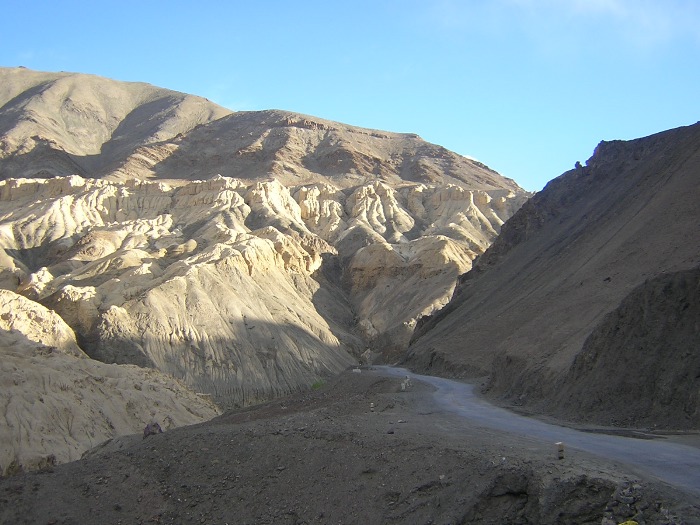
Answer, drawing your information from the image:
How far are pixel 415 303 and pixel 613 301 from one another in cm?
4773

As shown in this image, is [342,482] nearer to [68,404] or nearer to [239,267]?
[68,404]

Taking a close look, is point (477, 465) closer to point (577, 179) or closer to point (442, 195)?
point (577, 179)

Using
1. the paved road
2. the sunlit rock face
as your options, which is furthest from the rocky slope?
the paved road

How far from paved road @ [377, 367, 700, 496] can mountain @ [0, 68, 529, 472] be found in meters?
20.0

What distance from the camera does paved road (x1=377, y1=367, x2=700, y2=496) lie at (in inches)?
360

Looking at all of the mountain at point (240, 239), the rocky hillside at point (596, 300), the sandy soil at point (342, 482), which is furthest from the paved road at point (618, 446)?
the mountain at point (240, 239)

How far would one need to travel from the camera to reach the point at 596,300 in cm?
2536

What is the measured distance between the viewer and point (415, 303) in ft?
233

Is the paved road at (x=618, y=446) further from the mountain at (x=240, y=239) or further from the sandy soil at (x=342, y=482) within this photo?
the mountain at (x=240, y=239)

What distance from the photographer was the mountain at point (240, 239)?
53.4 metres

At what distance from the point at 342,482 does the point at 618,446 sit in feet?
16.2

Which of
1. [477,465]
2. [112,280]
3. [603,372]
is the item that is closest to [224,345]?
[112,280]

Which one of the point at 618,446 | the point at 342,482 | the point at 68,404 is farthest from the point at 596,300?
the point at 68,404

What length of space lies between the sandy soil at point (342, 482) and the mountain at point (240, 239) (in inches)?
782
